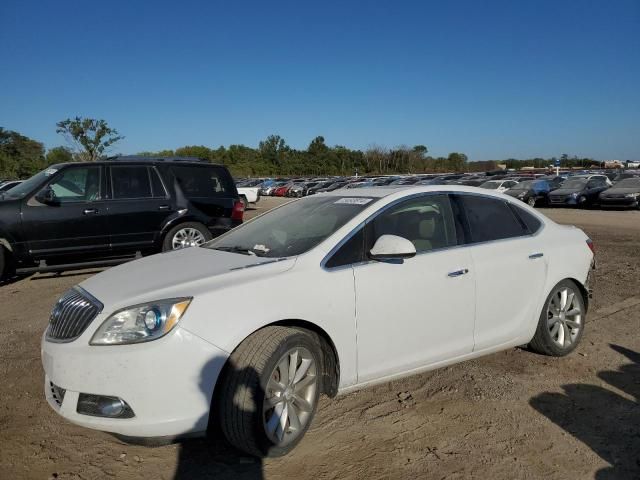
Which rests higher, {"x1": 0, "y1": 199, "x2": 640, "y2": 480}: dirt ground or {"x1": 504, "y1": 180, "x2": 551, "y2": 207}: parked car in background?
{"x1": 0, "y1": 199, "x2": 640, "y2": 480}: dirt ground

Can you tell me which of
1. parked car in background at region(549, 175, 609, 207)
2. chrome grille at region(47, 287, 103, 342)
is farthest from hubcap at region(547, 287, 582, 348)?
parked car in background at region(549, 175, 609, 207)


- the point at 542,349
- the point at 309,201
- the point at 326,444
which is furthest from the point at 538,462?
the point at 309,201

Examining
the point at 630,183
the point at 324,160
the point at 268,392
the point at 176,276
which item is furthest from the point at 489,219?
the point at 324,160

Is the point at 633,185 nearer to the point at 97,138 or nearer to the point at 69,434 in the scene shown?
the point at 69,434

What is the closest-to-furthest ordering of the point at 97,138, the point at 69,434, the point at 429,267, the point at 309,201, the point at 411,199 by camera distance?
the point at 69,434
the point at 429,267
the point at 411,199
the point at 309,201
the point at 97,138

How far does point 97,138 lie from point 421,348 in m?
46.6

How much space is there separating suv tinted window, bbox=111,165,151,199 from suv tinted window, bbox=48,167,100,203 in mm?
264

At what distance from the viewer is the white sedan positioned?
8.80 feet

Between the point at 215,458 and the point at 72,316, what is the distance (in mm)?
1172

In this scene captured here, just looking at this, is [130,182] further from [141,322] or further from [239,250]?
[141,322]

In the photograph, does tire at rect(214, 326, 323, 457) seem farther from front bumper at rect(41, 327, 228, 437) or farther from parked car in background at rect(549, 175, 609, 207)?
parked car in background at rect(549, 175, 609, 207)

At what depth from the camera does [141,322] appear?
273 cm

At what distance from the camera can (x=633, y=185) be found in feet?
77.4

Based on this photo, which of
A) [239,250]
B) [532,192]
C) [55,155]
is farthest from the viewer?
[55,155]
